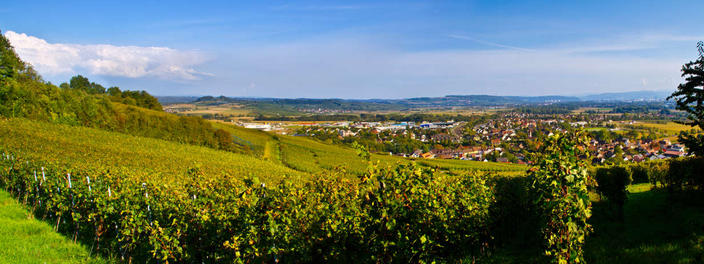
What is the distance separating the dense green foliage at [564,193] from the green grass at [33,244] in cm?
1083

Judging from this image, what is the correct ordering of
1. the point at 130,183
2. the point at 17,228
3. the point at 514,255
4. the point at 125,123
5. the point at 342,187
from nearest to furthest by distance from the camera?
the point at 342,187 < the point at 514,255 < the point at 17,228 < the point at 130,183 < the point at 125,123

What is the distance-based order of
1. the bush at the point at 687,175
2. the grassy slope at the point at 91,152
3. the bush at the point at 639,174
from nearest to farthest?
the bush at the point at 687,175 → the bush at the point at 639,174 → the grassy slope at the point at 91,152

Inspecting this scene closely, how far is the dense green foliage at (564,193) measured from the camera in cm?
495

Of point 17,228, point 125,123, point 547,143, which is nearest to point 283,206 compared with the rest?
point 547,143

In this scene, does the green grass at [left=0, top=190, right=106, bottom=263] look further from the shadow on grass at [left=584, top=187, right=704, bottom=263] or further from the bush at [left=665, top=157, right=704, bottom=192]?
the bush at [left=665, top=157, right=704, bottom=192]

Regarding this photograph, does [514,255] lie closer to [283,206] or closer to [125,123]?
[283,206]

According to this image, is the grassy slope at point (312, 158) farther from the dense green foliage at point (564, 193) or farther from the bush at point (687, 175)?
the dense green foliage at point (564, 193)

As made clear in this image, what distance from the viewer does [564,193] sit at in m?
5.06

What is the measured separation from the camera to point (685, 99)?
1285 cm

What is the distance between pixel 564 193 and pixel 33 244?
13269 mm

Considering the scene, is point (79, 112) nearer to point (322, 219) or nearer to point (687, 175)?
point (322, 219)

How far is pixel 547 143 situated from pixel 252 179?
5.51 metres

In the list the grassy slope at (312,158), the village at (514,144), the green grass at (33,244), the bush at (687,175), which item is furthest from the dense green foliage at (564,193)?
the grassy slope at (312,158)

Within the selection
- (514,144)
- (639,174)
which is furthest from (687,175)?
(514,144)
